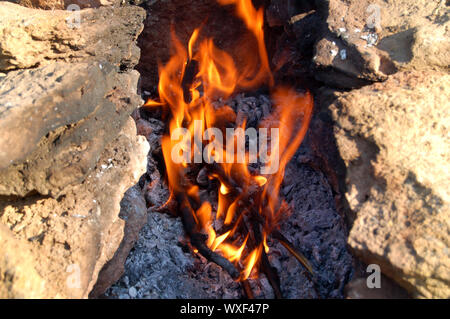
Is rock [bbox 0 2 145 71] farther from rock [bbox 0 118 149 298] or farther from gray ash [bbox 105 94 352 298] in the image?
gray ash [bbox 105 94 352 298]

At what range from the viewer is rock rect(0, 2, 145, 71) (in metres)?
2.17

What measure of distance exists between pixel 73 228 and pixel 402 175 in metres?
1.52

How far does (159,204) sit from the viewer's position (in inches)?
110

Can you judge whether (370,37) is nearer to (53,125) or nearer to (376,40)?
(376,40)

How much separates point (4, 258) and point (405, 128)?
1.87 meters

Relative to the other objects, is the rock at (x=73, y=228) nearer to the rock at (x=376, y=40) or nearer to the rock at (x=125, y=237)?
the rock at (x=125, y=237)

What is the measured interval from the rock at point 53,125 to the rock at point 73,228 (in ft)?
0.32

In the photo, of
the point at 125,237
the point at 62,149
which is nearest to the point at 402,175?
the point at 125,237

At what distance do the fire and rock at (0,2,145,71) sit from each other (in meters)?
0.87

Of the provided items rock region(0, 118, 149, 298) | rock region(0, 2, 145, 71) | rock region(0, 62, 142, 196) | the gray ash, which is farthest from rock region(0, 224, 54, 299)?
rock region(0, 2, 145, 71)

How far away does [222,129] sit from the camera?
3186 mm

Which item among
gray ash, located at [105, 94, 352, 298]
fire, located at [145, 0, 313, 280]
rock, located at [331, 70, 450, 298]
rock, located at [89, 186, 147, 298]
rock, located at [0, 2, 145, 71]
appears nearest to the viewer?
rock, located at [331, 70, 450, 298]

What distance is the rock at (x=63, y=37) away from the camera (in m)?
2.17

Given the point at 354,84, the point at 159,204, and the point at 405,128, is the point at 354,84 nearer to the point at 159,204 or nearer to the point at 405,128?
the point at 405,128
